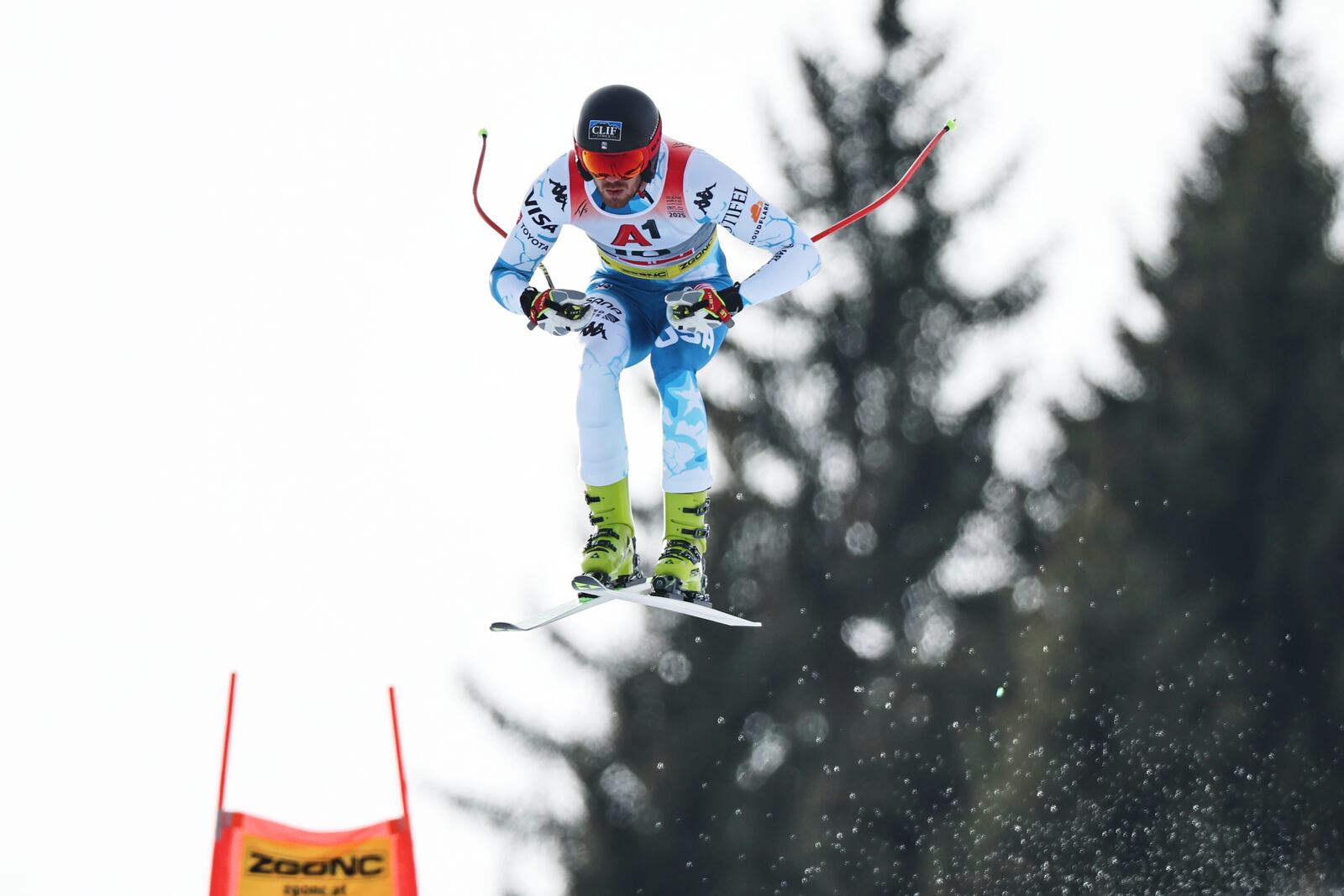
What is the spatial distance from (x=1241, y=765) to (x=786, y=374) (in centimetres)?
691

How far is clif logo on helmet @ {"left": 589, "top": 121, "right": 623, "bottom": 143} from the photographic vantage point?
10.9m

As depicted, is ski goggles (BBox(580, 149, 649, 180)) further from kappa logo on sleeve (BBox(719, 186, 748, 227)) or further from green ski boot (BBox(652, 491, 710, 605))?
green ski boot (BBox(652, 491, 710, 605))

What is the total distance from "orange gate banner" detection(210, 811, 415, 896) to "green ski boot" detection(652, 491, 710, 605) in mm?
1973

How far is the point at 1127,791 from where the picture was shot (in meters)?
25.3

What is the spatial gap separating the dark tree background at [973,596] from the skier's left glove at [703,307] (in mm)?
14876

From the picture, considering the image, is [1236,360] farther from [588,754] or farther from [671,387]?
[671,387]

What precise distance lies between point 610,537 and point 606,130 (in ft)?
7.02

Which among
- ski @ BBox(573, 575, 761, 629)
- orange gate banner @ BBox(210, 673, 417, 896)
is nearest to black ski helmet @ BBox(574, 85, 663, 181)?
ski @ BBox(573, 575, 761, 629)

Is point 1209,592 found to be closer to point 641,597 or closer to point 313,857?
point 641,597

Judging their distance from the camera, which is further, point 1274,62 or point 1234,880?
point 1274,62

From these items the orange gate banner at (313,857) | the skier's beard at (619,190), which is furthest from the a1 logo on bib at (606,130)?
the orange gate banner at (313,857)

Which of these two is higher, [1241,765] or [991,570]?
[991,570]

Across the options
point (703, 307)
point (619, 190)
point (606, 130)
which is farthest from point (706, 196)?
point (606, 130)

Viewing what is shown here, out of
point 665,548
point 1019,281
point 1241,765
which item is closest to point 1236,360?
point 1019,281
